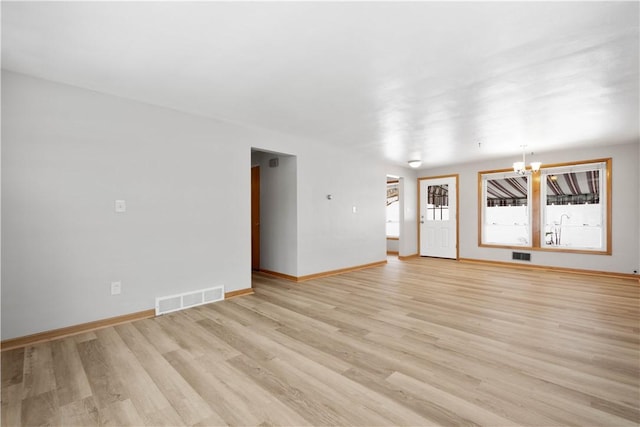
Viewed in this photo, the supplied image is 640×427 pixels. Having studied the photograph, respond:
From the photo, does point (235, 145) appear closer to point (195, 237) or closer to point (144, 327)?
point (195, 237)

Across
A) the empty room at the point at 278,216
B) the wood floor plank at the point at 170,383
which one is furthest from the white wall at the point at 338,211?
the wood floor plank at the point at 170,383

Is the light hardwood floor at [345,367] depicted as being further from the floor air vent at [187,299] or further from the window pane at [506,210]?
the window pane at [506,210]

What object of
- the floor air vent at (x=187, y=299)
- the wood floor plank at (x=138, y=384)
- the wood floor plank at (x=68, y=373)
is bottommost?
the wood floor plank at (x=68, y=373)

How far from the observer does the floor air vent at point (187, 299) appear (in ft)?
11.4

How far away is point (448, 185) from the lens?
7.75m

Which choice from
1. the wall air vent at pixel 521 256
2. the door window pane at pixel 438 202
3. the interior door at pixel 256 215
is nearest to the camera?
the interior door at pixel 256 215

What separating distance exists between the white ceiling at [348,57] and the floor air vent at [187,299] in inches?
91.2

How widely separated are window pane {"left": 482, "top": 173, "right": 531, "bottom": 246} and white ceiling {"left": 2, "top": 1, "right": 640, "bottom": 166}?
2730mm

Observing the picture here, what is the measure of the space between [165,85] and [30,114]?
1211 mm

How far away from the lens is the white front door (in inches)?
300

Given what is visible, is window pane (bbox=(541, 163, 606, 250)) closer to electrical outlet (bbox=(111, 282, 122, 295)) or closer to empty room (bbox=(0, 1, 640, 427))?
empty room (bbox=(0, 1, 640, 427))

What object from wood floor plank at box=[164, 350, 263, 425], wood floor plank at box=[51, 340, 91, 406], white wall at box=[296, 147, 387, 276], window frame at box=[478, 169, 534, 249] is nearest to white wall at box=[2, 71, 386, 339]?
wood floor plank at box=[51, 340, 91, 406]

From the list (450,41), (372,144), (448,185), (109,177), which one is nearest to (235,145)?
(109,177)

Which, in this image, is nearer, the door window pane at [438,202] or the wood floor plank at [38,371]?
the wood floor plank at [38,371]
